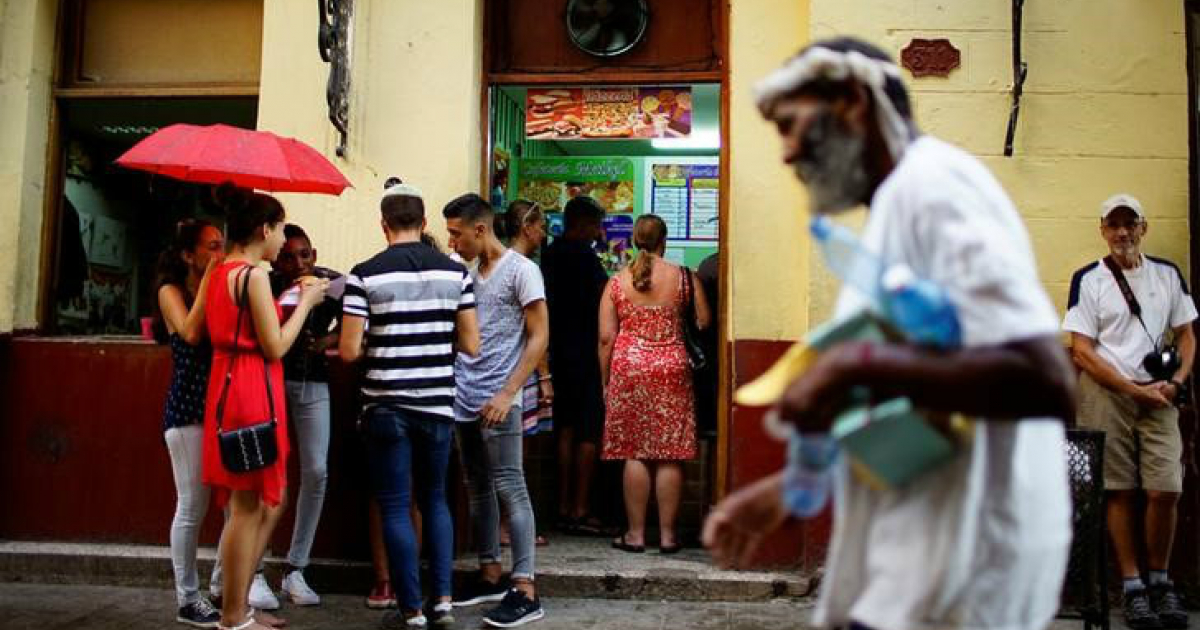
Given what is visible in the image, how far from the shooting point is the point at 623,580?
5.93 meters

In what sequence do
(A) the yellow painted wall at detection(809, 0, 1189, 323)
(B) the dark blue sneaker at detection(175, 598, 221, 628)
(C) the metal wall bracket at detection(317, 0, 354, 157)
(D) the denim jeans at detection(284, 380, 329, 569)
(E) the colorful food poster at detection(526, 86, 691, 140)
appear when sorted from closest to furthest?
(B) the dark blue sneaker at detection(175, 598, 221, 628) → (D) the denim jeans at detection(284, 380, 329, 569) → (A) the yellow painted wall at detection(809, 0, 1189, 323) → (C) the metal wall bracket at detection(317, 0, 354, 157) → (E) the colorful food poster at detection(526, 86, 691, 140)

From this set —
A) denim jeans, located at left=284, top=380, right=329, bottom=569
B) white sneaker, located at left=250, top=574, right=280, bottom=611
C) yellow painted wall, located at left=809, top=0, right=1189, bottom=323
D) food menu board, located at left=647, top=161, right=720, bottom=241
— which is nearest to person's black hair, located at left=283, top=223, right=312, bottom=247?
denim jeans, located at left=284, top=380, right=329, bottom=569

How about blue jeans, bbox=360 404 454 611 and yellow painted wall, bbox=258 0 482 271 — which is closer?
blue jeans, bbox=360 404 454 611

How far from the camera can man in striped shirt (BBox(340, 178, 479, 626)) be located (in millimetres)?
4949

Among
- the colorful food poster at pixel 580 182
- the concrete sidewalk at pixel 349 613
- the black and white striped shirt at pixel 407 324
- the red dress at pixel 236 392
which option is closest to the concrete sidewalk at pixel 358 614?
the concrete sidewalk at pixel 349 613

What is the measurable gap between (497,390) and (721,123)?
7.04 feet

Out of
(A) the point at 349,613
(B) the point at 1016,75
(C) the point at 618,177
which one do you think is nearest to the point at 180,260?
(A) the point at 349,613

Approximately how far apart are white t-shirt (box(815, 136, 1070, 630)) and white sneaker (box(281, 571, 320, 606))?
4.45m

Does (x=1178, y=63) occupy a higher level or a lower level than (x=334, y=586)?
higher

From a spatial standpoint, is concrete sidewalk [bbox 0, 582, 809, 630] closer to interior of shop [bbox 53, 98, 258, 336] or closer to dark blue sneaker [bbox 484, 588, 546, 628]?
dark blue sneaker [bbox 484, 588, 546, 628]

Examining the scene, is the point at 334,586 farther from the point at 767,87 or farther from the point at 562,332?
the point at 767,87

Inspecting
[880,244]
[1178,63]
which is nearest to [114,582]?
[880,244]

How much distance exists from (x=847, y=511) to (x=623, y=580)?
410 centimetres

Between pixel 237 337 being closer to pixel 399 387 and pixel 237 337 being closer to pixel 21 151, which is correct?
pixel 399 387
